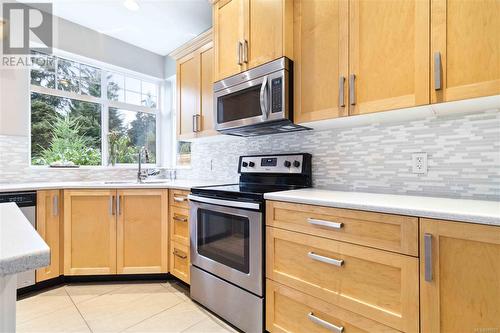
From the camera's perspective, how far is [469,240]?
950mm

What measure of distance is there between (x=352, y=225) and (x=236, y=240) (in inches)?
31.5

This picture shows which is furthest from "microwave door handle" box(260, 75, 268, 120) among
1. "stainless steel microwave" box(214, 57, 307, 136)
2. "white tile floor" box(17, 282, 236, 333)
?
"white tile floor" box(17, 282, 236, 333)

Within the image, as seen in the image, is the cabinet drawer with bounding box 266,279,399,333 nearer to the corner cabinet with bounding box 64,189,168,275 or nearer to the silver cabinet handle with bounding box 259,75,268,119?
the silver cabinet handle with bounding box 259,75,268,119

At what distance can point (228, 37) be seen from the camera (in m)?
2.13

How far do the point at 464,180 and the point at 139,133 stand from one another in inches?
135

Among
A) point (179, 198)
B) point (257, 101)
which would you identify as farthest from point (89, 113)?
point (257, 101)

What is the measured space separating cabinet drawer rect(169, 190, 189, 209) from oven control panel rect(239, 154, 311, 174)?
0.54 m

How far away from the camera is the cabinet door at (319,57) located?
154 centimetres

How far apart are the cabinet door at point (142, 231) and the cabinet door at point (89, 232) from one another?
0.07 meters

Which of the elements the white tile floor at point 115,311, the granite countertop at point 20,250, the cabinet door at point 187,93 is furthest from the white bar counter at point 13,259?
the cabinet door at point 187,93

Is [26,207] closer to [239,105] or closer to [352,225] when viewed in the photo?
[239,105]

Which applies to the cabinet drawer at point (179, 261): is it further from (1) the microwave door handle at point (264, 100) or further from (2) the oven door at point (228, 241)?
(1) the microwave door handle at point (264, 100)

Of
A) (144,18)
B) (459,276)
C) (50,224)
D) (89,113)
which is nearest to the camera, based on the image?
(459,276)

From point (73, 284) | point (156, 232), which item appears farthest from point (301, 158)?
point (73, 284)
